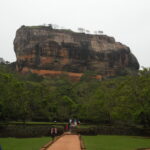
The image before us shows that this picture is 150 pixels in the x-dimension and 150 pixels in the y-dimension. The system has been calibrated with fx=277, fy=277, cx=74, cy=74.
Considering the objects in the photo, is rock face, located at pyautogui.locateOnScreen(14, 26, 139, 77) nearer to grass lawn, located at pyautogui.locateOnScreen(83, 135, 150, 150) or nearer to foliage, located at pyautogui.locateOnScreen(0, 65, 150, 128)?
foliage, located at pyautogui.locateOnScreen(0, 65, 150, 128)

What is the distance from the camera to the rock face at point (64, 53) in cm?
11212

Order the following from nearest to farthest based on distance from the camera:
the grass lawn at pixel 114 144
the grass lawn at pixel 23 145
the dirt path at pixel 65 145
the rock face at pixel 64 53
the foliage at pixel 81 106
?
1. the dirt path at pixel 65 145
2. the grass lawn at pixel 23 145
3. the grass lawn at pixel 114 144
4. the foliage at pixel 81 106
5. the rock face at pixel 64 53

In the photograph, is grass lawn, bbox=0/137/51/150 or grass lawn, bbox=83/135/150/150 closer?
grass lawn, bbox=0/137/51/150

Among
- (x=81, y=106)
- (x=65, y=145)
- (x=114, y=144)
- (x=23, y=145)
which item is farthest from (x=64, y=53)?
(x=65, y=145)

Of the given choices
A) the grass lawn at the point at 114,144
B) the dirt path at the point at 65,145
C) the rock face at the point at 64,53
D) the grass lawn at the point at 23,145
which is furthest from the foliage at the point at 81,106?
the rock face at the point at 64,53

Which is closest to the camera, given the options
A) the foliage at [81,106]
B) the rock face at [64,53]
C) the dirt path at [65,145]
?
the dirt path at [65,145]

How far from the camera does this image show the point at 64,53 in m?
114

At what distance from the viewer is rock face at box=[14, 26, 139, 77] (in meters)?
112

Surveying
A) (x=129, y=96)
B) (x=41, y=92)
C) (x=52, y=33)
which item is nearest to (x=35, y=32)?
(x=52, y=33)

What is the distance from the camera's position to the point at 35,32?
116 m

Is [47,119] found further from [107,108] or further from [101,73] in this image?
[101,73]

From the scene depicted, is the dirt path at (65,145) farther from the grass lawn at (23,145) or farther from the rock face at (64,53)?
the rock face at (64,53)

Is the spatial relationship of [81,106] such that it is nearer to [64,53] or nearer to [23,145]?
[23,145]

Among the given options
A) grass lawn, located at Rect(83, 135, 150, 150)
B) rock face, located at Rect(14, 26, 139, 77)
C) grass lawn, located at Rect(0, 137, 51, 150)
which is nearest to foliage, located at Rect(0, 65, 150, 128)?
grass lawn, located at Rect(83, 135, 150, 150)
